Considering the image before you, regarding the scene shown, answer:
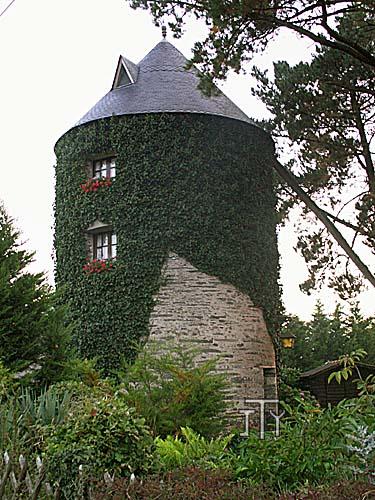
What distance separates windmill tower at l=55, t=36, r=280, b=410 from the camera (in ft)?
52.5

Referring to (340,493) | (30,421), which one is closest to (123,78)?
(30,421)

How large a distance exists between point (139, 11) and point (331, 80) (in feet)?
14.2

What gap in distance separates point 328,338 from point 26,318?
65.0 feet

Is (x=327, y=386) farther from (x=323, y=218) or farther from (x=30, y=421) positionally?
(x=30, y=421)

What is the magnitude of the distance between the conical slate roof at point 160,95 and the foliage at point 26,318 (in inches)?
274

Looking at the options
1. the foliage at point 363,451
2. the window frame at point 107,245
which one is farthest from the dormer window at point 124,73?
the foliage at point 363,451

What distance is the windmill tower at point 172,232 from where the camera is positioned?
52.5 ft

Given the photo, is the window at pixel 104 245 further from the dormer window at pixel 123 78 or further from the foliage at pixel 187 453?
the foliage at pixel 187 453

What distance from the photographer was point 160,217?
16.2 meters

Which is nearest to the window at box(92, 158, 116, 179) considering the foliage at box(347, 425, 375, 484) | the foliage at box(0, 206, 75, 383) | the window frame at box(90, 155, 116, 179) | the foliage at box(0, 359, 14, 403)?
the window frame at box(90, 155, 116, 179)

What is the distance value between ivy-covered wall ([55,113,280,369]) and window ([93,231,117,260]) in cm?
29

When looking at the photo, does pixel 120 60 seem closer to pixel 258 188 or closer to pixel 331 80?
pixel 258 188

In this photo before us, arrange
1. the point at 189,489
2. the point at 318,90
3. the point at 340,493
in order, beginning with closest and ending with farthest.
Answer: the point at 340,493
the point at 189,489
the point at 318,90

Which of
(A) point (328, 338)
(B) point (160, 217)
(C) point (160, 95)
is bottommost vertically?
(A) point (328, 338)
